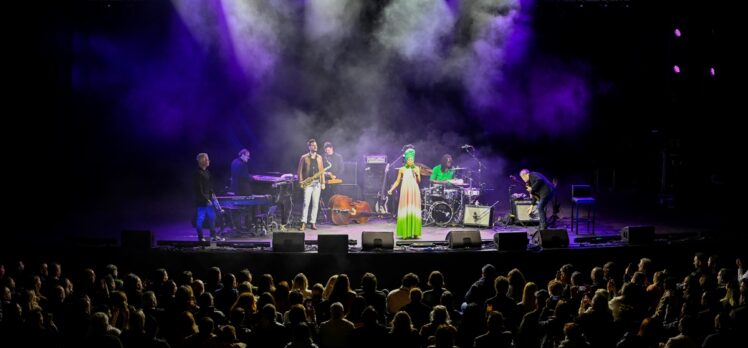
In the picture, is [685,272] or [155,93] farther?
[155,93]

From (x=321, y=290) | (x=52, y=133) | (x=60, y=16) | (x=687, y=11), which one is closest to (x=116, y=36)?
(x=60, y=16)

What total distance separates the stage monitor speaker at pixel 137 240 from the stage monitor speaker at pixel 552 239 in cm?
707

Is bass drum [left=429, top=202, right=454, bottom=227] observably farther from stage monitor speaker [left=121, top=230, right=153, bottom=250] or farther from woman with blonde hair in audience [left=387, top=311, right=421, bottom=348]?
woman with blonde hair in audience [left=387, top=311, right=421, bottom=348]

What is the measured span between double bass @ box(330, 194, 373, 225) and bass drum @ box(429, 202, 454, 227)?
66.8 inches

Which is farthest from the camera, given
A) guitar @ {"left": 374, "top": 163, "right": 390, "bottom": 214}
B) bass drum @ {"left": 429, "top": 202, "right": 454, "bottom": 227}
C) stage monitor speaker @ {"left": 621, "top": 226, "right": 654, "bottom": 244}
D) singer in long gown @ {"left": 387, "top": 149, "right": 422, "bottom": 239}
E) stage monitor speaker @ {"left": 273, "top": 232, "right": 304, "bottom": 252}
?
guitar @ {"left": 374, "top": 163, "right": 390, "bottom": 214}

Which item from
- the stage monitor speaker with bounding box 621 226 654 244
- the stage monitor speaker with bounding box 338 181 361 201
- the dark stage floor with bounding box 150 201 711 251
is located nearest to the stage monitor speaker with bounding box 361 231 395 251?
the dark stage floor with bounding box 150 201 711 251

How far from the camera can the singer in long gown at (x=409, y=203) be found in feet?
43.3

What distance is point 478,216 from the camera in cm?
1569

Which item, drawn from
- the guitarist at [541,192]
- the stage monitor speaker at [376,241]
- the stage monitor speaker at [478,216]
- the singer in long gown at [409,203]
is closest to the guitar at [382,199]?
the stage monitor speaker at [478,216]

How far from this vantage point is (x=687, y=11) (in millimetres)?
18984

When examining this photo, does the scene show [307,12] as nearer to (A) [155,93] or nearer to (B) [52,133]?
(A) [155,93]

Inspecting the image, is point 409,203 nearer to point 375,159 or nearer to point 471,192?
point 471,192

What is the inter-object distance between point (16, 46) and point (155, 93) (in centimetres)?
352

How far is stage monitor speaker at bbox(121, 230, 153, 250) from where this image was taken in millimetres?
11961
